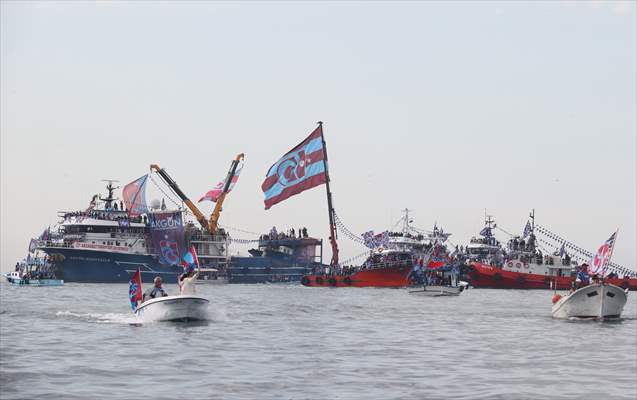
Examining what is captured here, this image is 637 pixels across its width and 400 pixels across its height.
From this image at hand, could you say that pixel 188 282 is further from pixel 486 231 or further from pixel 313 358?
pixel 486 231

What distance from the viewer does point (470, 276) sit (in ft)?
387

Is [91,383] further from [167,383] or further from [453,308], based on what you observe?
[453,308]

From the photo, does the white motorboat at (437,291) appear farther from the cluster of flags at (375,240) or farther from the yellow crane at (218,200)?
the yellow crane at (218,200)

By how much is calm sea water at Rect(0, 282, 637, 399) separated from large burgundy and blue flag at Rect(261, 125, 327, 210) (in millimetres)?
47379

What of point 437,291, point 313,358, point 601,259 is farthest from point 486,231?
point 313,358

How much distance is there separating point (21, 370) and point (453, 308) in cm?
3806

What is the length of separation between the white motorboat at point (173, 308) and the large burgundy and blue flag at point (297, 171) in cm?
5340

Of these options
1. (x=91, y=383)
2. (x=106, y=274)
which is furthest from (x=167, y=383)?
(x=106, y=274)

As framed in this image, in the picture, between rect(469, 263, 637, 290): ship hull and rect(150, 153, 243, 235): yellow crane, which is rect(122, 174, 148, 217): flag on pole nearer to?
rect(150, 153, 243, 235): yellow crane

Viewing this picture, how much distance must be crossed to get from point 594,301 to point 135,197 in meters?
82.6

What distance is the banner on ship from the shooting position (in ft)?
369

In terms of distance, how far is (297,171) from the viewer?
93.9 metres

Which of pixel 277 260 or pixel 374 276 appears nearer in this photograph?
pixel 374 276

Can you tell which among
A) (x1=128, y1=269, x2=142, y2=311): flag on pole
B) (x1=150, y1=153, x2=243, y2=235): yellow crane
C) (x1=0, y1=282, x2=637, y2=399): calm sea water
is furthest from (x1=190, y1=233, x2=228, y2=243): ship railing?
(x1=128, y1=269, x2=142, y2=311): flag on pole
